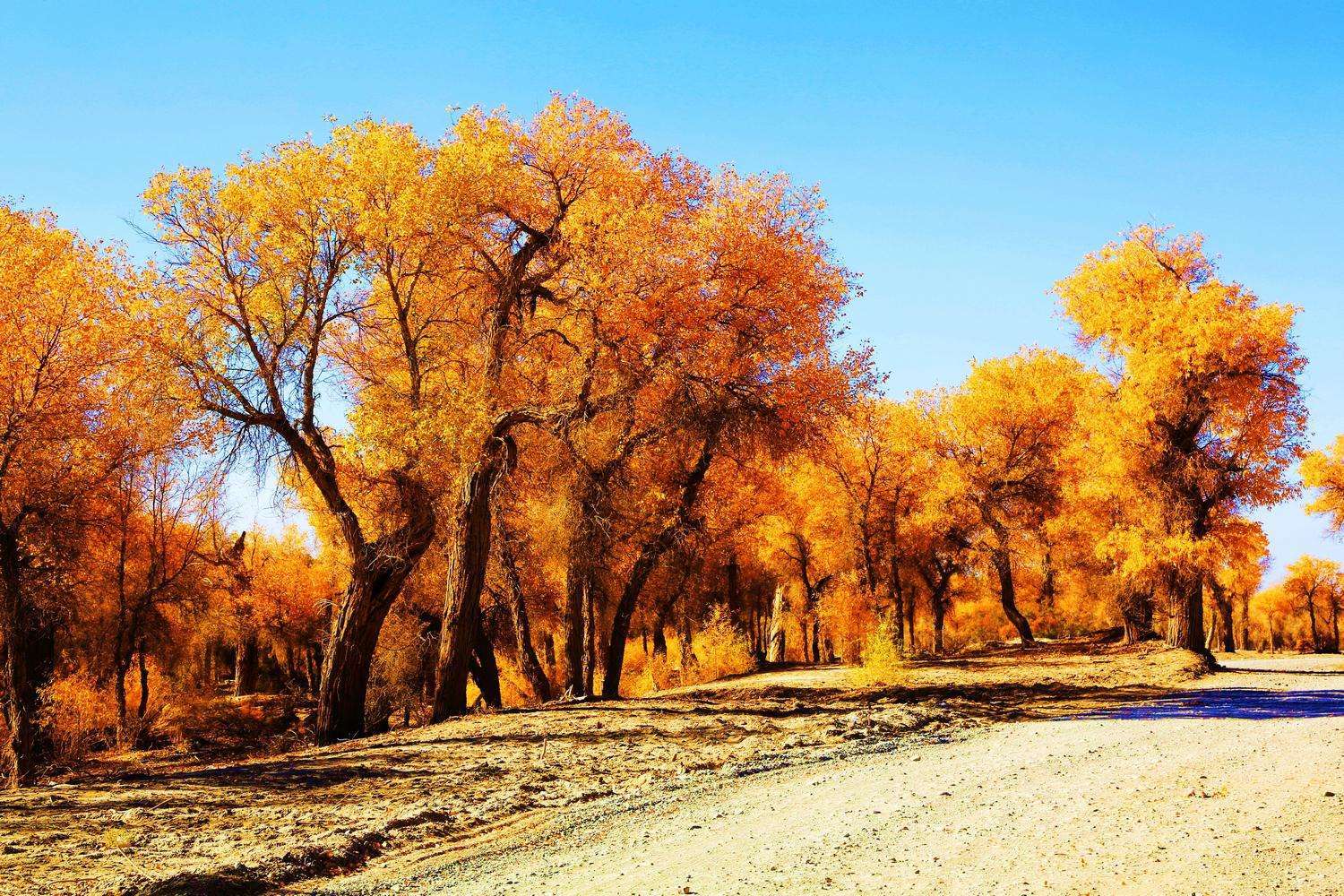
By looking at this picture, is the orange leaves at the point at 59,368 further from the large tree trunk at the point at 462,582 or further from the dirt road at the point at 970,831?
the dirt road at the point at 970,831

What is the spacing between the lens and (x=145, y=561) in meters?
36.7

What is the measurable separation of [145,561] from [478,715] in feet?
77.9

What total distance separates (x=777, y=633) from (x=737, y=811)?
3750 cm

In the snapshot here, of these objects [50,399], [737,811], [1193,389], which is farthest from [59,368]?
[1193,389]

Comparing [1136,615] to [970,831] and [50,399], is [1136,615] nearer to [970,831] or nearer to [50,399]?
[970,831]

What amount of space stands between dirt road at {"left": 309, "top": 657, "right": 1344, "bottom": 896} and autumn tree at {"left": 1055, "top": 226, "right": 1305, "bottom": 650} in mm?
15149

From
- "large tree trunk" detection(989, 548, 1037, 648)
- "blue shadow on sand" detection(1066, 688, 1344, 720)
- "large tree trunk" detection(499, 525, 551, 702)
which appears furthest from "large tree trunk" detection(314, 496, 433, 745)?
"large tree trunk" detection(989, 548, 1037, 648)

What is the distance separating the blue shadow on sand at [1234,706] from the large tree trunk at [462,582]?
36.7ft

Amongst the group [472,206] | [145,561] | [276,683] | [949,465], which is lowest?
[276,683]

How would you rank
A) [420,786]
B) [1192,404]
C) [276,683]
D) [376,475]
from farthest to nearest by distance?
[276,683], [1192,404], [376,475], [420,786]

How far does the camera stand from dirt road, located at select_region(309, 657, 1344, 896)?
6.91 metres

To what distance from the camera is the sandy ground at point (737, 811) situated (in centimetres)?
735

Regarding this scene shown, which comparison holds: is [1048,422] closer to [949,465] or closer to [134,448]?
[949,465]

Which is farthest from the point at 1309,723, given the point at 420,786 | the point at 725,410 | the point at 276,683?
the point at 276,683
